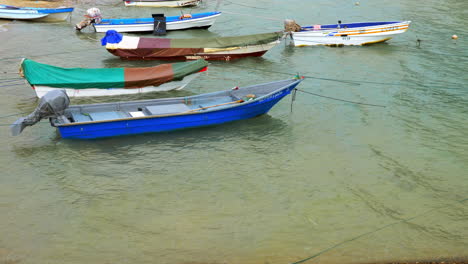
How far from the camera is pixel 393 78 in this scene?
24.8m

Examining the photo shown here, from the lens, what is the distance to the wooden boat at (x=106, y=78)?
19016 millimetres

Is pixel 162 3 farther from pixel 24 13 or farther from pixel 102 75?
pixel 102 75

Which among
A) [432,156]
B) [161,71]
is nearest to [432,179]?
[432,156]

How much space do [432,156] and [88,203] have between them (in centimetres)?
1166

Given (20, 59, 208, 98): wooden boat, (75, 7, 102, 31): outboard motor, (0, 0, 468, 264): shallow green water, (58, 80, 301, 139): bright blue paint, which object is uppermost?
(75, 7, 102, 31): outboard motor

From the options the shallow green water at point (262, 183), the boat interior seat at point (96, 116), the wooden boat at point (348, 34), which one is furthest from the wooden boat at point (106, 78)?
the wooden boat at point (348, 34)

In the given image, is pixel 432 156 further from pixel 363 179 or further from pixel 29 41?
pixel 29 41

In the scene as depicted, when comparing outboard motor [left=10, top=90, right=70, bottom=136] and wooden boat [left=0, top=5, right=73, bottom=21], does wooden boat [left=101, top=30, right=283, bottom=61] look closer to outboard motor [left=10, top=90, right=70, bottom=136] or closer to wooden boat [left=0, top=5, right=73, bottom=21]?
outboard motor [left=10, top=90, right=70, bottom=136]

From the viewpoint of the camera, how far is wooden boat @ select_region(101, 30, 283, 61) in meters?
25.5

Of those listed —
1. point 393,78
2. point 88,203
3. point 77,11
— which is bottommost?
point 88,203

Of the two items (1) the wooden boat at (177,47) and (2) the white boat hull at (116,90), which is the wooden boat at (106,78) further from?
(1) the wooden boat at (177,47)

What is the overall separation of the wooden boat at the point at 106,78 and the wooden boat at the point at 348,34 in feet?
36.0

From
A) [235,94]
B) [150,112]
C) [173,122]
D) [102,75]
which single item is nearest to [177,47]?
[102,75]

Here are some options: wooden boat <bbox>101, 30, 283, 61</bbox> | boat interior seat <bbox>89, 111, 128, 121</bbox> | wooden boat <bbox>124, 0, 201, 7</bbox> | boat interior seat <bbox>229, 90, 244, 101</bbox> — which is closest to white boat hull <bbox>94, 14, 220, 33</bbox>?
wooden boat <bbox>101, 30, 283, 61</bbox>
